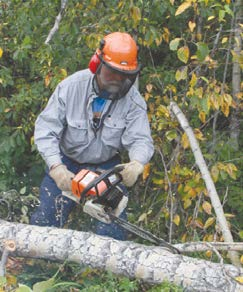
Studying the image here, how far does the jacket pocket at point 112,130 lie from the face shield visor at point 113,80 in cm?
21

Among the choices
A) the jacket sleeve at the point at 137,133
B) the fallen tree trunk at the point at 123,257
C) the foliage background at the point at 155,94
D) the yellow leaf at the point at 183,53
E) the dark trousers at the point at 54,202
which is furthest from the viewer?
the foliage background at the point at 155,94

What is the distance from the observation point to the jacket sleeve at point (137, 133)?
3.82m

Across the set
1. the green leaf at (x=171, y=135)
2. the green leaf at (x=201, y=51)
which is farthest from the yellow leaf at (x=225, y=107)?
the green leaf at (x=201, y=51)

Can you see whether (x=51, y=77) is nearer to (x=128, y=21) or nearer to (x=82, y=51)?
(x=82, y=51)

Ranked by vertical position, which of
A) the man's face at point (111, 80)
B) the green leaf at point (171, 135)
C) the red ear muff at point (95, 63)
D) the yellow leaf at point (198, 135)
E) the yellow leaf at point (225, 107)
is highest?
the red ear muff at point (95, 63)

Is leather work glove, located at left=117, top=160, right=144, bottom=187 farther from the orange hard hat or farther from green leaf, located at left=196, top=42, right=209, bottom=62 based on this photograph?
green leaf, located at left=196, top=42, right=209, bottom=62

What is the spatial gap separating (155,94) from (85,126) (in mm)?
1385

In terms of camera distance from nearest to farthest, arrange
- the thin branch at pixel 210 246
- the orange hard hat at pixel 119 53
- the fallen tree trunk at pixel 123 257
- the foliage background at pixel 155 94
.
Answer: the fallen tree trunk at pixel 123 257 < the thin branch at pixel 210 246 < the orange hard hat at pixel 119 53 < the foliage background at pixel 155 94

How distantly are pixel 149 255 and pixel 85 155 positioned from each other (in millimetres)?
1035

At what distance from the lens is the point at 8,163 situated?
4.93 meters

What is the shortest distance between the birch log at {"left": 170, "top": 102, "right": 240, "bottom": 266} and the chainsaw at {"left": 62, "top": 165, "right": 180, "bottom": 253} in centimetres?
58

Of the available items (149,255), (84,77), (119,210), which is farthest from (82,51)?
(149,255)

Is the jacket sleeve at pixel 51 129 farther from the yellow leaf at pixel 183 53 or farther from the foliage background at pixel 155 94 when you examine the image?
the yellow leaf at pixel 183 53

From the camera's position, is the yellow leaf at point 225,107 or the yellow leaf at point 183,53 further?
the yellow leaf at point 225,107
